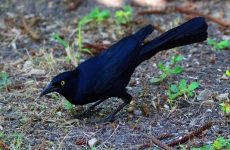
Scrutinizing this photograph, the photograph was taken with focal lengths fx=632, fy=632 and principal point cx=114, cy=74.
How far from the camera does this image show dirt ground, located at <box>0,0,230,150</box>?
16.8 ft

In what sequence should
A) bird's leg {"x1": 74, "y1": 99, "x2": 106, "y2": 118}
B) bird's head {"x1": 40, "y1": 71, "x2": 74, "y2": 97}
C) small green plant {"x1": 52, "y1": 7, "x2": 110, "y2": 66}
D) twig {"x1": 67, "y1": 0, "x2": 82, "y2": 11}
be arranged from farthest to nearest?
twig {"x1": 67, "y1": 0, "x2": 82, "y2": 11}
small green plant {"x1": 52, "y1": 7, "x2": 110, "y2": 66}
bird's leg {"x1": 74, "y1": 99, "x2": 106, "y2": 118}
bird's head {"x1": 40, "y1": 71, "x2": 74, "y2": 97}

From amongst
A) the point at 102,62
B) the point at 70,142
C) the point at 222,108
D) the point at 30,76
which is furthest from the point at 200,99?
the point at 30,76

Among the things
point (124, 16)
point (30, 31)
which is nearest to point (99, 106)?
point (124, 16)

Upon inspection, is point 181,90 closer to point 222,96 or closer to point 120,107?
point 222,96

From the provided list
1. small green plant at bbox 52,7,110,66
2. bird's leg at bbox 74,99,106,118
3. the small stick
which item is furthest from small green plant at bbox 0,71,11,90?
the small stick

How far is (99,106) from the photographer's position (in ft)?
19.2

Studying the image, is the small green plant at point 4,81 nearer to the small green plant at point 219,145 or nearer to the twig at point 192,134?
the twig at point 192,134

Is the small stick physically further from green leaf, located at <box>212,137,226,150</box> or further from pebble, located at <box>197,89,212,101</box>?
green leaf, located at <box>212,137,226,150</box>

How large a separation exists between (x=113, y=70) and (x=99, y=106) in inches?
23.7

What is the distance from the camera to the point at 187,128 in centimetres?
521

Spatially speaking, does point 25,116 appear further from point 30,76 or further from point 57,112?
point 30,76

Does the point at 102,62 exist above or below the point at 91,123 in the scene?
above

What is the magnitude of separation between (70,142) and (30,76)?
1.60m

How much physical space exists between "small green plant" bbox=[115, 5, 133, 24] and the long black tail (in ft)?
6.15
